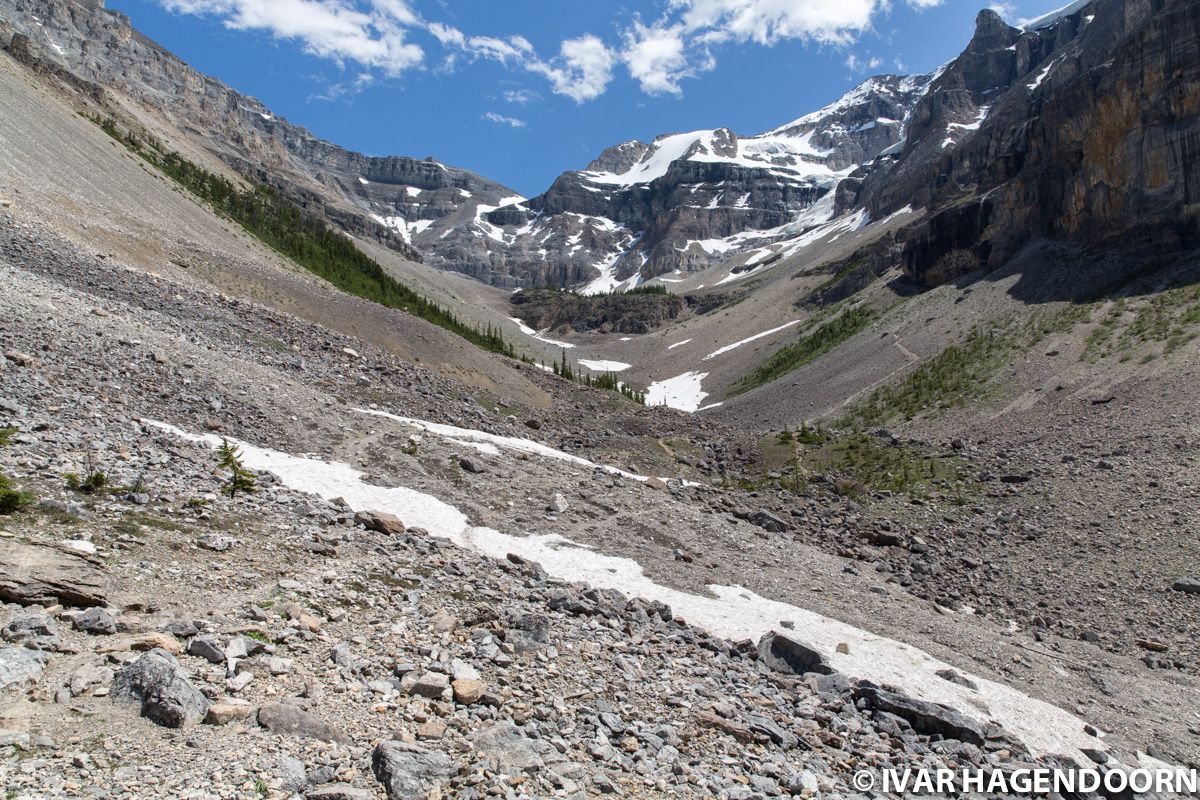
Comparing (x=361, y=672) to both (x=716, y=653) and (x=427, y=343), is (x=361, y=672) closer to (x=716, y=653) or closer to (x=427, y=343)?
(x=716, y=653)

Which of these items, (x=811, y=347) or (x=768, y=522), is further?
(x=811, y=347)

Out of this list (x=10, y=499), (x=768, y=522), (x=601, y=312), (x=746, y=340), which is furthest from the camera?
(x=601, y=312)

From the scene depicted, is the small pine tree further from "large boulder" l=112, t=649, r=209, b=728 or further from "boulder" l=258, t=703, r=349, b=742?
"boulder" l=258, t=703, r=349, b=742

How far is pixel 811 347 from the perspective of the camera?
8269 cm

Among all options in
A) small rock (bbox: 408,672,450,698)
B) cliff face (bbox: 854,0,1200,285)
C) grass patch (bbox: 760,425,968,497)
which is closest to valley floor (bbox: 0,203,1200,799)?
small rock (bbox: 408,672,450,698)

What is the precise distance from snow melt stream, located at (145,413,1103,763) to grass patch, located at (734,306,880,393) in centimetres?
6453

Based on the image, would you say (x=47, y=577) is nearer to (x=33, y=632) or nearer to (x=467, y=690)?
(x=33, y=632)

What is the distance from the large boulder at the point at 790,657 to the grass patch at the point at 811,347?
67.2 m

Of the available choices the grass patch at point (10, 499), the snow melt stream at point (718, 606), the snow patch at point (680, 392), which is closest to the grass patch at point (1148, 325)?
the snow melt stream at point (718, 606)

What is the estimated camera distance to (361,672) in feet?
25.1

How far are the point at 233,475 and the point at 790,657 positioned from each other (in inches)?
440

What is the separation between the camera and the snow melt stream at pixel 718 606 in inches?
447

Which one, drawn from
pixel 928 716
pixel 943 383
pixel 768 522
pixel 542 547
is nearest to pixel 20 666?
pixel 542 547

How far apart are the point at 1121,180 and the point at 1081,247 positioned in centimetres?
593
